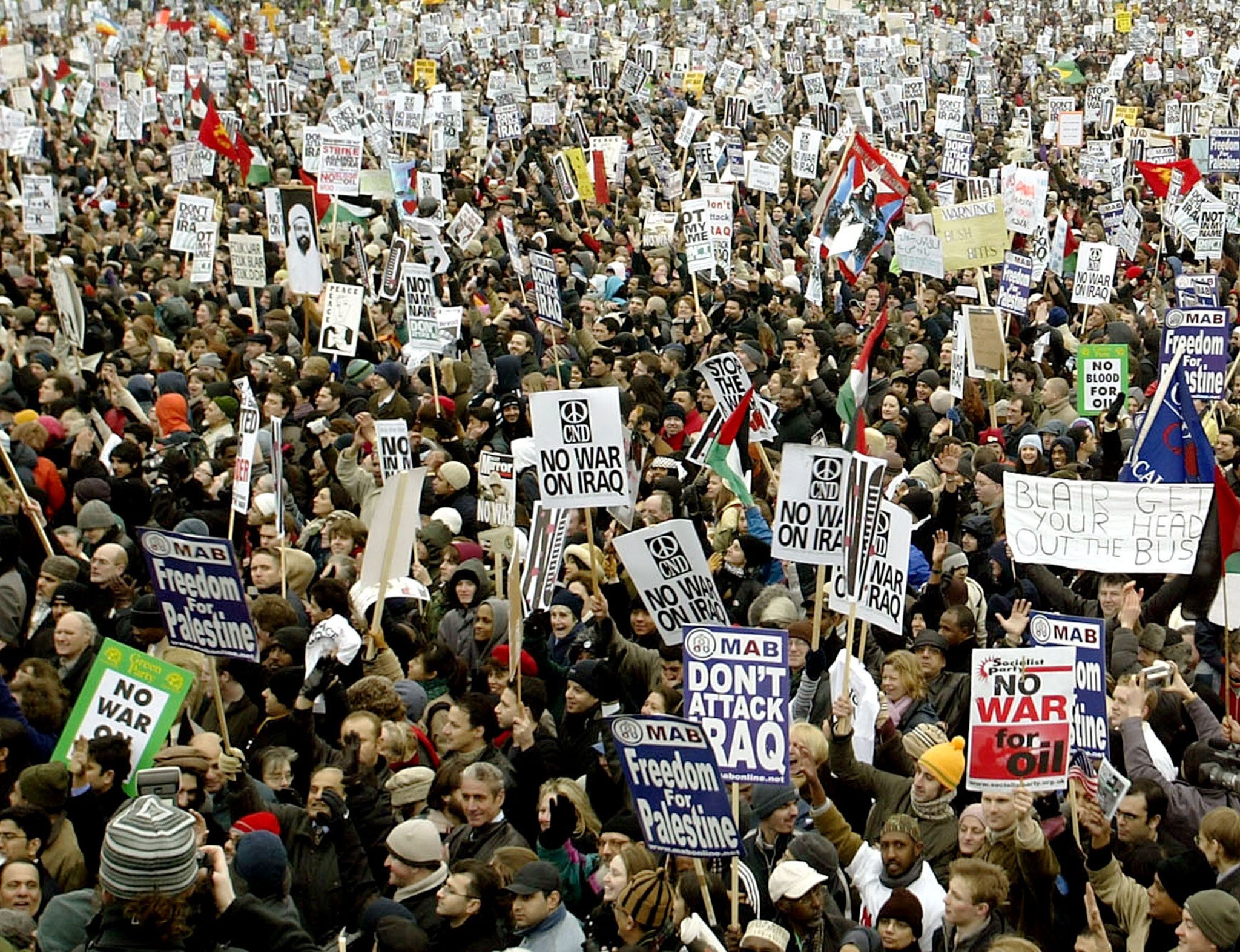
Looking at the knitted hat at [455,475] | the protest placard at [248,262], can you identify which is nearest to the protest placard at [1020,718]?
the knitted hat at [455,475]

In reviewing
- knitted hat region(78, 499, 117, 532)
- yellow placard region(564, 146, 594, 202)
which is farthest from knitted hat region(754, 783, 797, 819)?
yellow placard region(564, 146, 594, 202)

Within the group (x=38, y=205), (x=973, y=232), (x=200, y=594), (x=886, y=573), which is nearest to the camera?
(x=200, y=594)

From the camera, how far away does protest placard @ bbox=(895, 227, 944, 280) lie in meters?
17.8

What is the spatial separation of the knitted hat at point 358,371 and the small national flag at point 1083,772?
9455 mm

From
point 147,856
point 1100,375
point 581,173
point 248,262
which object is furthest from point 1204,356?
point 581,173

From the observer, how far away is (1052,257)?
2064cm

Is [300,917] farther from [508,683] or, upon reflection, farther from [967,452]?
[967,452]

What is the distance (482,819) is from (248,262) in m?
12.2

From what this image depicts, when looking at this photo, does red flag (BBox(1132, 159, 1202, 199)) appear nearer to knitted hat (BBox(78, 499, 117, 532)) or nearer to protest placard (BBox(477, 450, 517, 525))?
protest placard (BBox(477, 450, 517, 525))

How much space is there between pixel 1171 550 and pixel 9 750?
5039 mm

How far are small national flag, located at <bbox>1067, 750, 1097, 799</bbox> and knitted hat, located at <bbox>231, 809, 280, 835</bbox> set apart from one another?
2780 mm

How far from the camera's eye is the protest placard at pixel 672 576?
8984mm

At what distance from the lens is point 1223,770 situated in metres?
6.99

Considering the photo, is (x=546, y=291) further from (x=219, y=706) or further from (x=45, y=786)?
(x=45, y=786)
